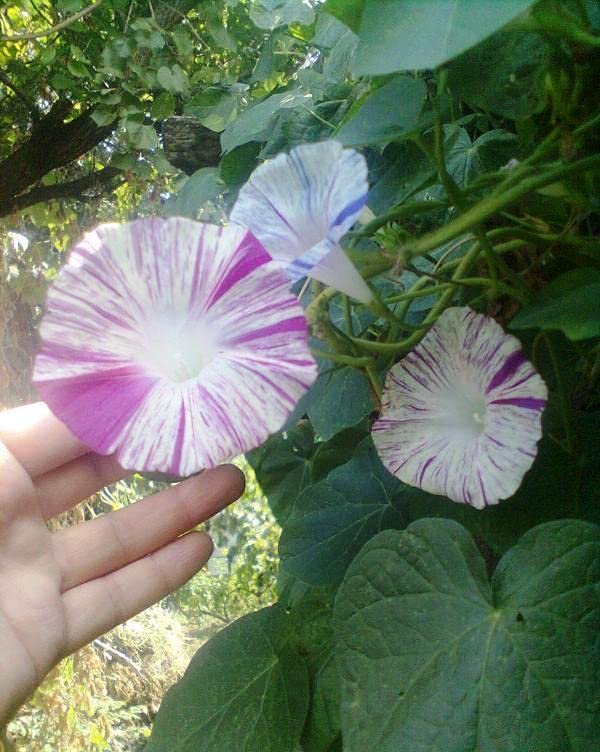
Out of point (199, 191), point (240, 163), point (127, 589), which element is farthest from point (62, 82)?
point (127, 589)

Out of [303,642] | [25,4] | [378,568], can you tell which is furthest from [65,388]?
[25,4]

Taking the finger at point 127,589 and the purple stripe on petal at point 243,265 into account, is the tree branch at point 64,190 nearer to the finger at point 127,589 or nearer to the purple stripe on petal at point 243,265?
the finger at point 127,589

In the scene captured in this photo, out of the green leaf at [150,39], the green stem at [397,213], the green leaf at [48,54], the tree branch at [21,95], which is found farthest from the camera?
the tree branch at [21,95]

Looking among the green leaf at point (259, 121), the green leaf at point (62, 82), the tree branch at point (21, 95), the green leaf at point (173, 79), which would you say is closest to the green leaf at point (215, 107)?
the green leaf at point (259, 121)

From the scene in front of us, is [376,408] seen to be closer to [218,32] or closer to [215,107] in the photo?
[215,107]

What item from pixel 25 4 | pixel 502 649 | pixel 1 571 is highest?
pixel 25 4

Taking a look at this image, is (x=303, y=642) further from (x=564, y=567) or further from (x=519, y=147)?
(x=519, y=147)

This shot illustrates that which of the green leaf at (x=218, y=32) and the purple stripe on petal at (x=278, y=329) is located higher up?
the green leaf at (x=218, y=32)
